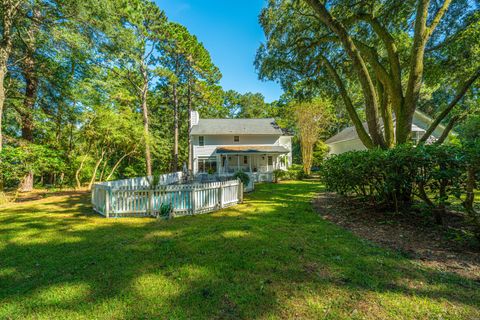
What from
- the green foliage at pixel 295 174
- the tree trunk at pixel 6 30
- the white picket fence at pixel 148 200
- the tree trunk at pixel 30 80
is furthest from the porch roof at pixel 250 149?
the tree trunk at pixel 6 30

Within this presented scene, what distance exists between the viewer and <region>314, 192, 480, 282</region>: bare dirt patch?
3480 mm

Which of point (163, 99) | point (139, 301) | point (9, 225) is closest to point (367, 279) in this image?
point (139, 301)

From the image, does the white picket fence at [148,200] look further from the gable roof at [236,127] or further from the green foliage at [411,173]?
the gable roof at [236,127]

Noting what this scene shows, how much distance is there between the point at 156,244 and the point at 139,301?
1949 millimetres

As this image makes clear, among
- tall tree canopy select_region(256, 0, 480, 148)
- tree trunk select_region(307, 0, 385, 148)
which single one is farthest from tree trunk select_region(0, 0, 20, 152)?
tree trunk select_region(307, 0, 385, 148)

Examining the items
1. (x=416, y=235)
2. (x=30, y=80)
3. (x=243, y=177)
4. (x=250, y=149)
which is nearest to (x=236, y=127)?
(x=250, y=149)

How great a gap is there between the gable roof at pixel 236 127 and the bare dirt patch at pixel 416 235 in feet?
51.9

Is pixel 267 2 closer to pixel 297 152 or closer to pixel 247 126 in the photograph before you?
pixel 247 126

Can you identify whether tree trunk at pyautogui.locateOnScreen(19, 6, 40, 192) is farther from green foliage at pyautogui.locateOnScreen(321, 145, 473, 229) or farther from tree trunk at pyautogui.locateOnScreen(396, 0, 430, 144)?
tree trunk at pyautogui.locateOnScreen(396, 0, 430, 144)

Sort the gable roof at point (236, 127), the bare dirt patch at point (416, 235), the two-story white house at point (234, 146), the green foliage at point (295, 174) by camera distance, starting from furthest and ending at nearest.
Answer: the gable roof at point (236, 127), the two-story white house at point (234, 146), the green foliage at point (295, 174), the bare dirt patch at point (416, 235)

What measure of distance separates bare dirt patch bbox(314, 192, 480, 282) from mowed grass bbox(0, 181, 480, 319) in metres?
0.40

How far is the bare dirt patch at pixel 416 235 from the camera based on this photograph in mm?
3480

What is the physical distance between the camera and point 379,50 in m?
10.6

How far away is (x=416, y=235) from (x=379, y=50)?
387 inches
